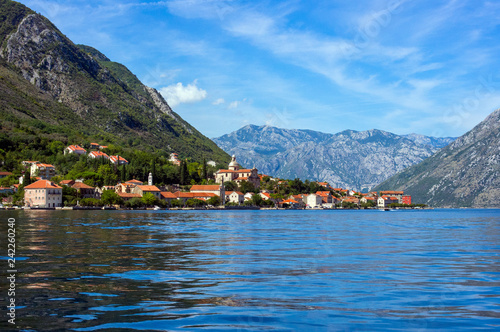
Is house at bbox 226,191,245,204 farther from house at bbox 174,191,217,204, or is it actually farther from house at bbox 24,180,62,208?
house at bbox 24,180,62,208

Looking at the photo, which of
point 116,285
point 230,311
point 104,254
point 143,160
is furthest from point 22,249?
point 143,160

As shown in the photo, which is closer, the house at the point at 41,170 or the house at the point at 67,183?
the house at the point at 67,183

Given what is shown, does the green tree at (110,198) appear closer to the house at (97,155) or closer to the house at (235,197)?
the house at (97,155)

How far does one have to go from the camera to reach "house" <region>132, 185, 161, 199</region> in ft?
534

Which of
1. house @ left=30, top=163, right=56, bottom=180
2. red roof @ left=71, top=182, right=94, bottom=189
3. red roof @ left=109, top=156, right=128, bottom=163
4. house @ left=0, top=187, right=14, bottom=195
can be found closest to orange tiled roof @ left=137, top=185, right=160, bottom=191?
red roof @ left=71, top=182, right=94, bottom=189

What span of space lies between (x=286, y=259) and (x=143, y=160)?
180m

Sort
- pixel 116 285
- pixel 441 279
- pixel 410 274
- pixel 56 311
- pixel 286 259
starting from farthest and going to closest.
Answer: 1. pixel 286 259
2. pixel 410 274
3. pixel 441 279
4. pixel 116 285
5. pixel 56 311

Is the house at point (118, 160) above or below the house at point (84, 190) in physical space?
above

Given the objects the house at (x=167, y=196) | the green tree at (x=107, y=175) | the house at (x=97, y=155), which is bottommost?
the house at (x=167, y=196)

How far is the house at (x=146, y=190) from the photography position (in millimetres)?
162750

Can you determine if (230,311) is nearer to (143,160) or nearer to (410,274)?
(410,274)

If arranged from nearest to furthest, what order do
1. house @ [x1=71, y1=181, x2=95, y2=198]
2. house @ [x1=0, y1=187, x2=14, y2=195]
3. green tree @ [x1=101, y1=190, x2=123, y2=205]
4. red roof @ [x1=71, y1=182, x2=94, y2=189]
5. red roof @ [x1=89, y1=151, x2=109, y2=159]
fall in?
1. house @ [x1=0, y1=187, x2=14, y2=195]
2. green tree @ [x1=101, y1=190, x2=123, y2=205]
3. house @ [x1=71, y1=181, x2=95, y2=198]
4. red roof @ [x1=71, y1=182, x2=94, y2=189]
5. red roof @ [x1=89, y1=151, x2=109, y2=159]

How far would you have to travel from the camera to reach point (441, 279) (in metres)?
18.1

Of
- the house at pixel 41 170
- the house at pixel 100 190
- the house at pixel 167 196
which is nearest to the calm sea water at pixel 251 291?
the house at pixel 100 190
